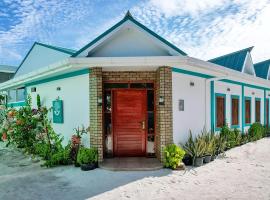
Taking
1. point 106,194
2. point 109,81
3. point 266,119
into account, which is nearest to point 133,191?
point 106,194

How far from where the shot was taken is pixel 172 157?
21.9 feet

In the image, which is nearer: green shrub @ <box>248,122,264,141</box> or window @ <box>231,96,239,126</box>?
window @ <box>231,96,239,126</box>

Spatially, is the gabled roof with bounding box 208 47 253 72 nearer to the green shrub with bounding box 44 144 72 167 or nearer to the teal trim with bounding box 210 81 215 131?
the teal trim with bounding box 210 81 215 131

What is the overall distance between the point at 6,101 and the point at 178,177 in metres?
13.5

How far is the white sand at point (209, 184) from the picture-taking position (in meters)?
4.79

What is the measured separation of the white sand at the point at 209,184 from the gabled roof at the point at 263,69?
10.4m

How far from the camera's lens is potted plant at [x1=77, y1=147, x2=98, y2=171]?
6.59m

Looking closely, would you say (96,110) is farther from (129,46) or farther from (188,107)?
(188,107)

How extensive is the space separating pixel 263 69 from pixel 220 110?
8.29 metres

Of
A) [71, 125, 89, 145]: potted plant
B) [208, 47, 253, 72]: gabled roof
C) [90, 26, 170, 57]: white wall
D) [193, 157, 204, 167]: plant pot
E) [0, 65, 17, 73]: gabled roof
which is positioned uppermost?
[0, 65, 17, 73]: gabled roof

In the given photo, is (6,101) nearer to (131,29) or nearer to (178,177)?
(131,29)

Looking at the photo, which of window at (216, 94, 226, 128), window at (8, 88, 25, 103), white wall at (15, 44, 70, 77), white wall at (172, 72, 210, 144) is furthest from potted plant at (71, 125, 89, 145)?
window at (8, 88, 25, 103)

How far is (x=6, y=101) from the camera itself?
50.8 feet

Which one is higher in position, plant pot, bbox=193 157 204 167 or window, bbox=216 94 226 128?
window, bbox=216 94 226 128
